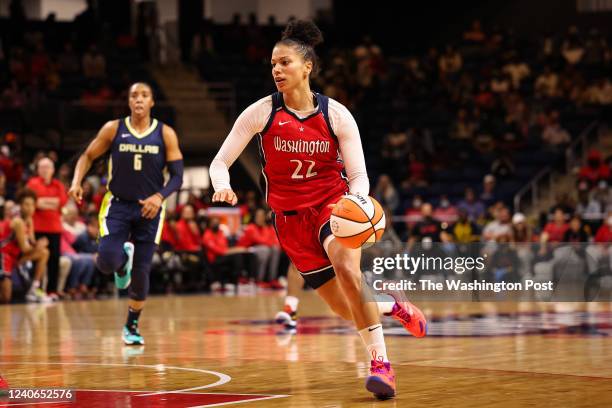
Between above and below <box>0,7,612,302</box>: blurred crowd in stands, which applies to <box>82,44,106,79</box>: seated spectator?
above

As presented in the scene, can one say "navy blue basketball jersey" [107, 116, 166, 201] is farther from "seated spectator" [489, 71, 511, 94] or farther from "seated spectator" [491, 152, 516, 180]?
"seated spectator" [489, 71, 511, 94]

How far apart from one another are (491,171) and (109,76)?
8480 mm

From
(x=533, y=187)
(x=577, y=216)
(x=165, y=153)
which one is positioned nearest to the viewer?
(x=165, y=153)

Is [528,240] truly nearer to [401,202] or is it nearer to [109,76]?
[401,202]

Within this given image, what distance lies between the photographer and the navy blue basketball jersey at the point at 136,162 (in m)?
9.86

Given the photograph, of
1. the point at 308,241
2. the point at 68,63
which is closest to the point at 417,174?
the point at 68,63

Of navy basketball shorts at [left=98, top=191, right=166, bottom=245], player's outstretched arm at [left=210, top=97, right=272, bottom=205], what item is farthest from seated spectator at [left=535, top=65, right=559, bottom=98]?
player's outstretched arm at [left=210, top=97, right=272, bottom=205]

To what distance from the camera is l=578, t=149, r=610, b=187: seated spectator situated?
2134 cm

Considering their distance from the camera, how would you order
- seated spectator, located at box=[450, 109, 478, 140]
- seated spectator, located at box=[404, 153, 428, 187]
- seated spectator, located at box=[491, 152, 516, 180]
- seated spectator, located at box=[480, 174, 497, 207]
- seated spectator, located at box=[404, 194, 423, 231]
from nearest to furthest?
seated spectator, located at box=[404, 194, 423, 231] < seated spectator, located at box=[480, 174, 497, 207] < seated spectator, located at box=[491, 152, 516, 180] < seated spectator, located at box=[404, 153, 428, 187] < seated spectator, located at box=[450, 109, 478, 140]

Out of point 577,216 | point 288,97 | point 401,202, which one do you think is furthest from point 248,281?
point 288,97

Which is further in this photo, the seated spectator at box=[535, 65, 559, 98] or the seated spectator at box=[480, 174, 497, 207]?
the seated spectator at box=[535, 65, 559, 98]

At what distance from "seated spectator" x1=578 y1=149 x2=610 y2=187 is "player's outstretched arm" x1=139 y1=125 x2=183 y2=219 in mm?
12839

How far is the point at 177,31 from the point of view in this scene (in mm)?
29188

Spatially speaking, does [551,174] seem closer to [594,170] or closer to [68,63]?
[594,170]
